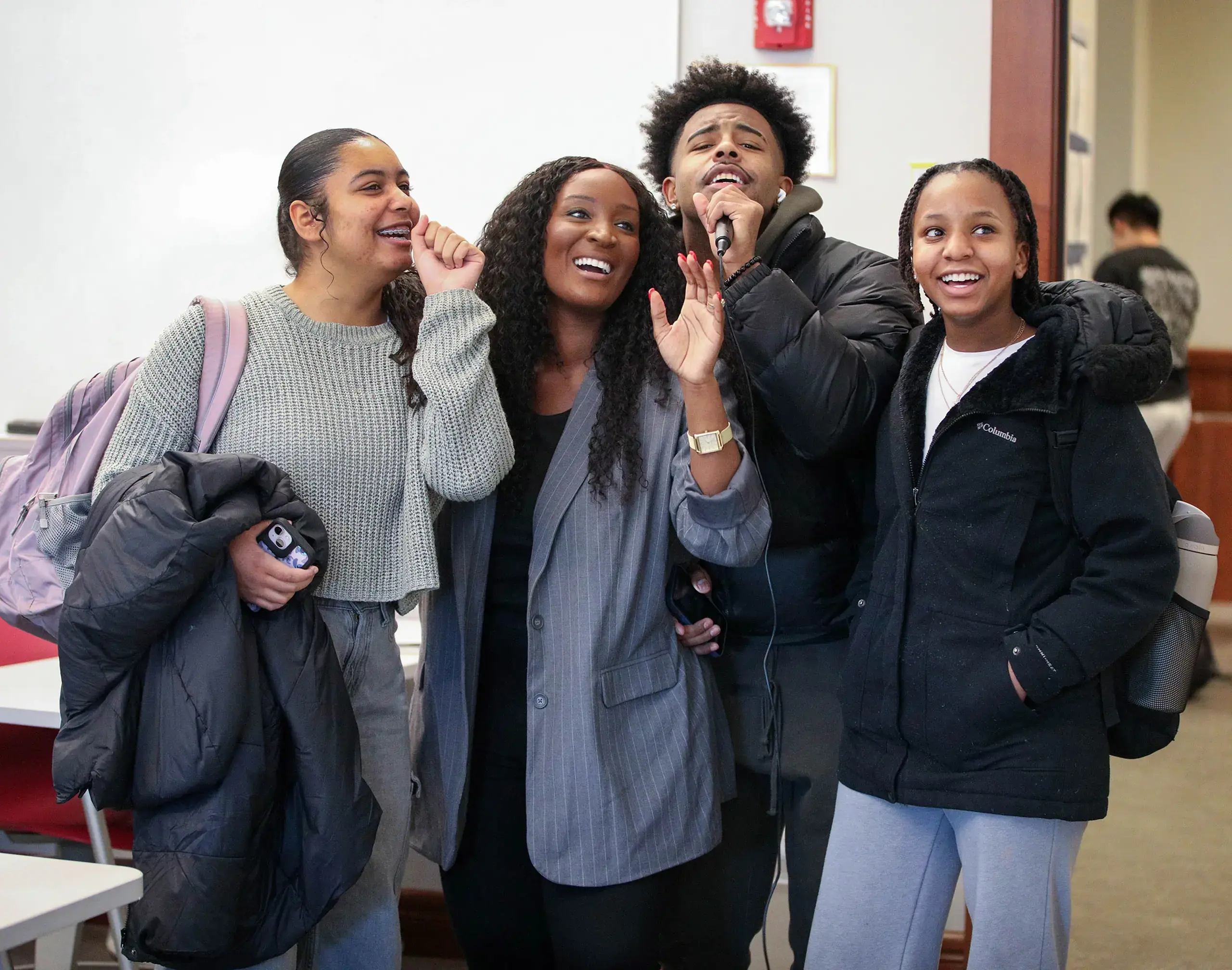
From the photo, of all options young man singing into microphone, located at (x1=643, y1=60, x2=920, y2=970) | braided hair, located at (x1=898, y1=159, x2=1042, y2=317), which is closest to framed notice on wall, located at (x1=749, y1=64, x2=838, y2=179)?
young man singing into microphone, located at (x1=643, y1=60, x2=920, y2=970)

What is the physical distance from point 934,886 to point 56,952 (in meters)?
1.34

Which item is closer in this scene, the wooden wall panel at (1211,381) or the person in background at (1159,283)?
the person in background at (1159,283)

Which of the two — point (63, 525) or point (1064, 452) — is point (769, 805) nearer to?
point (1064, 452)

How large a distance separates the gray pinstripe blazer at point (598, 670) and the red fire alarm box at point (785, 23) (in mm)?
1127

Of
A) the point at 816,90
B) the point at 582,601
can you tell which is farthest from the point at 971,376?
the point at 816,90

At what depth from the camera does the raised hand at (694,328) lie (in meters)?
1.57

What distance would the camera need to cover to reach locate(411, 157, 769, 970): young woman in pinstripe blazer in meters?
1.58

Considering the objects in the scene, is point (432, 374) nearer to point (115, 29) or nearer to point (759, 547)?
point (759, 547)

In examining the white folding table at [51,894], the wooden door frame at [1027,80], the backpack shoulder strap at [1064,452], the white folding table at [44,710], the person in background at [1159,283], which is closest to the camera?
the white folding table at [51,894]

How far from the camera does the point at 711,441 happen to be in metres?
1.54

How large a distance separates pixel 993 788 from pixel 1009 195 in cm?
76

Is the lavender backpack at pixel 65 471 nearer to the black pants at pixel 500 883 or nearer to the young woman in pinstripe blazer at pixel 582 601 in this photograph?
the young woman in pinstripe blazer at pixel 582 601

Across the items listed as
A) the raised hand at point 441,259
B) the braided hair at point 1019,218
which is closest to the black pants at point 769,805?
the braided hair at point 1019,218

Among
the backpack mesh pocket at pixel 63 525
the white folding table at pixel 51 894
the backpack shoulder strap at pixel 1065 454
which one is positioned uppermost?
the backpack shoulder strap at pixel 1065 454
